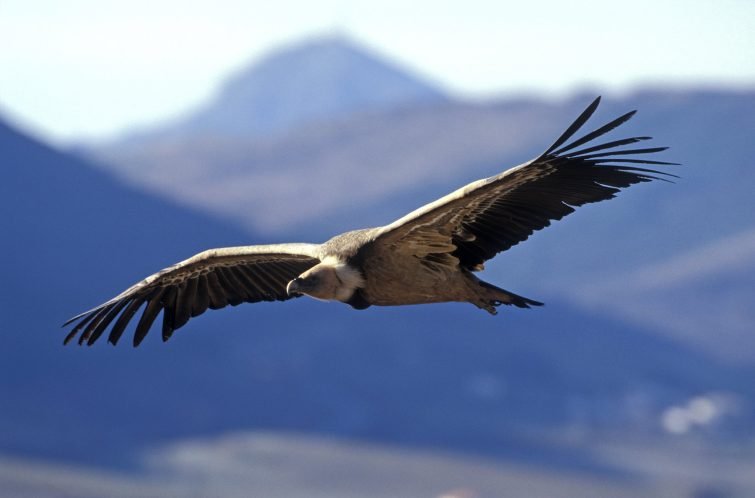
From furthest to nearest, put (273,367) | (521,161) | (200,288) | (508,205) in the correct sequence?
(521,161)
(273,367)
(200,288)
(508,205)

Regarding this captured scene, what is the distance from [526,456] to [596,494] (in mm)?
14088

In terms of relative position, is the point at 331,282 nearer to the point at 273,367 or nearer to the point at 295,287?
the point at 295,287

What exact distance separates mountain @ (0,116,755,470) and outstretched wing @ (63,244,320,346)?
64804 millimetres

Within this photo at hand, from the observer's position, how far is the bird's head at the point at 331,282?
13805mm

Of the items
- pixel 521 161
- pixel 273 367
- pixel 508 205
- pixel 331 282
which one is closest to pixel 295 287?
pixel 331 282

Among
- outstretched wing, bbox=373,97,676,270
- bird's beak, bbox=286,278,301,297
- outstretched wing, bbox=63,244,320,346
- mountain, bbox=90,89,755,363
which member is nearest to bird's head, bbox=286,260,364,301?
bird's beak, bbox=286,278,301,297

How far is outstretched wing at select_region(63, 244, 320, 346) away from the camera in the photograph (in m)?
15.5

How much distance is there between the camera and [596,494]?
79750 millimetres

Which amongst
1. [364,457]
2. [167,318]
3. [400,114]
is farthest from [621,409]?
[167,318]

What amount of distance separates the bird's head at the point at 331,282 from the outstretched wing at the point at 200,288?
1.32 meters

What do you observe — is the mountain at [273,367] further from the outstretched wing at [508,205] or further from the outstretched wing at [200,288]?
the outstretched wing at [508,205]

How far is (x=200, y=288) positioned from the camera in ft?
52.3

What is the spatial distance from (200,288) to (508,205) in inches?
142

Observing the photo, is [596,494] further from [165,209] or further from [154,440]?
[165,209]
